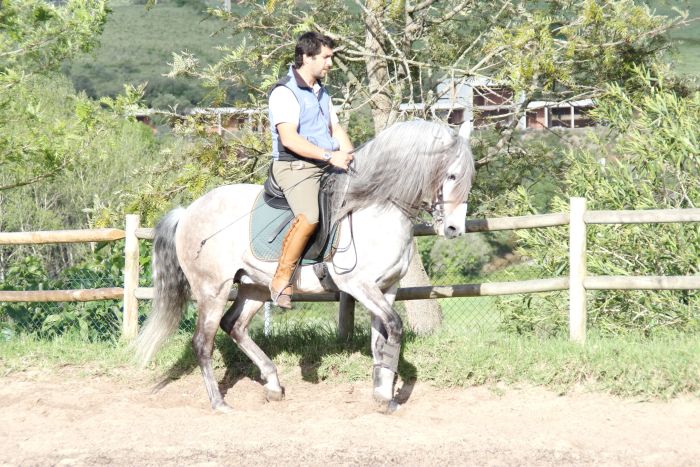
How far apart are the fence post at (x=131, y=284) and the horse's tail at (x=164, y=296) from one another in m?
1.26

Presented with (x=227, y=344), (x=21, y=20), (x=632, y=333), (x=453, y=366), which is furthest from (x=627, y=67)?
(x=21, y=20)

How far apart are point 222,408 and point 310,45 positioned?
2.70 meters

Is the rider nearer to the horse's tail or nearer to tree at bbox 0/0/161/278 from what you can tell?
the horse's tail

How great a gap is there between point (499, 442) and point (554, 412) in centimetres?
87

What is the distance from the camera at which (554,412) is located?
6059 millimetres

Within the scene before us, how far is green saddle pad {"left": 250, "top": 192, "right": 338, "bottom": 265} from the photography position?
21.0 ft

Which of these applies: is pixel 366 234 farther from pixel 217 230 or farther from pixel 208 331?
pixel 208 331

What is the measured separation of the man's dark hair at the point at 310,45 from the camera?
625 cm

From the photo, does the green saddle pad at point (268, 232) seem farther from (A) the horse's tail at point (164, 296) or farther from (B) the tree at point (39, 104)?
(B) the tree at point (39, 104)

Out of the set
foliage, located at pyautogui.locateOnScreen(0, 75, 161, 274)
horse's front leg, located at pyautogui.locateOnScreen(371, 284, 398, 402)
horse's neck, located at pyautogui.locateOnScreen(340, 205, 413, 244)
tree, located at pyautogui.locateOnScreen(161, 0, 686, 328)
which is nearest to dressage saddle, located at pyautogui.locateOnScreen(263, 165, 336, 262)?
horse's neck, located at pyautogui.locateOnScreen(340, 205, 413, 244)

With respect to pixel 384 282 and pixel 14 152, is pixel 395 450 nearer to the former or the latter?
pixel 384 282

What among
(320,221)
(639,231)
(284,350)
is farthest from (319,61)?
(639,231)

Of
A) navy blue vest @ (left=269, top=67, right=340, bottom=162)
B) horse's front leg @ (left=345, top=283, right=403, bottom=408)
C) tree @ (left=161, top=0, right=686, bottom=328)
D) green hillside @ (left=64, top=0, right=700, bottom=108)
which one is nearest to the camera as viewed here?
horse's front leg @ (left=345, top=283, right=403, bottom=408)

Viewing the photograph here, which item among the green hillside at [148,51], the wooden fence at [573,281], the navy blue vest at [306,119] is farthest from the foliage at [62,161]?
the green hillside at [148,51]
